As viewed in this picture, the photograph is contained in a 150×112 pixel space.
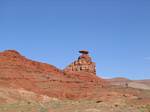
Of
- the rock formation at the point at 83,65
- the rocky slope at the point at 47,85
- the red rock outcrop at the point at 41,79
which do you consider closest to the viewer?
the rocky slope at the point at 47,85

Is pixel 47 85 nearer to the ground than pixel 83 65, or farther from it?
nearer to the ground

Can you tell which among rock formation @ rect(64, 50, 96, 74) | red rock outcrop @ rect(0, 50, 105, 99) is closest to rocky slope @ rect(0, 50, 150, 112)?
red rock outcrop @ rect(0, 50, 105, 99)

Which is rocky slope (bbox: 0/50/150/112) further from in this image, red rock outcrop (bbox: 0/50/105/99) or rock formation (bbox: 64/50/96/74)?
rock formation (bbox: 64/50/96/74)

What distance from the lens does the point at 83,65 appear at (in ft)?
291

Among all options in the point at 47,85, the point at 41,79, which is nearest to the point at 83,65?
the point at 41,79

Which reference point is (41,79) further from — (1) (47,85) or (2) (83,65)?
(2) (83,65)

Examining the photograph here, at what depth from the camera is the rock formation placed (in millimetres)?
88250

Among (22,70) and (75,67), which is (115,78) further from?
(22,70)

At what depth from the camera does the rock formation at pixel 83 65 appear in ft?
290

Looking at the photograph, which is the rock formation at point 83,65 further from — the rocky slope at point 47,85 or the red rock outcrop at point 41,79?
the red rock outcrop at point 41,79

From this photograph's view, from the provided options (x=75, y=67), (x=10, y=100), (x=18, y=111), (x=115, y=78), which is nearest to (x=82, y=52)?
(x=75, y=67)

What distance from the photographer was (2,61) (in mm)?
66125

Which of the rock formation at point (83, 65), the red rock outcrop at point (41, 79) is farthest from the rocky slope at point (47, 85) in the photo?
the rock formation at point (83, 65)

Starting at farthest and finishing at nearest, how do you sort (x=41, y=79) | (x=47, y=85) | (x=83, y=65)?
1. (x=83, y=65)
2. (x=41, y=79)
3. (x=47, y=85)
